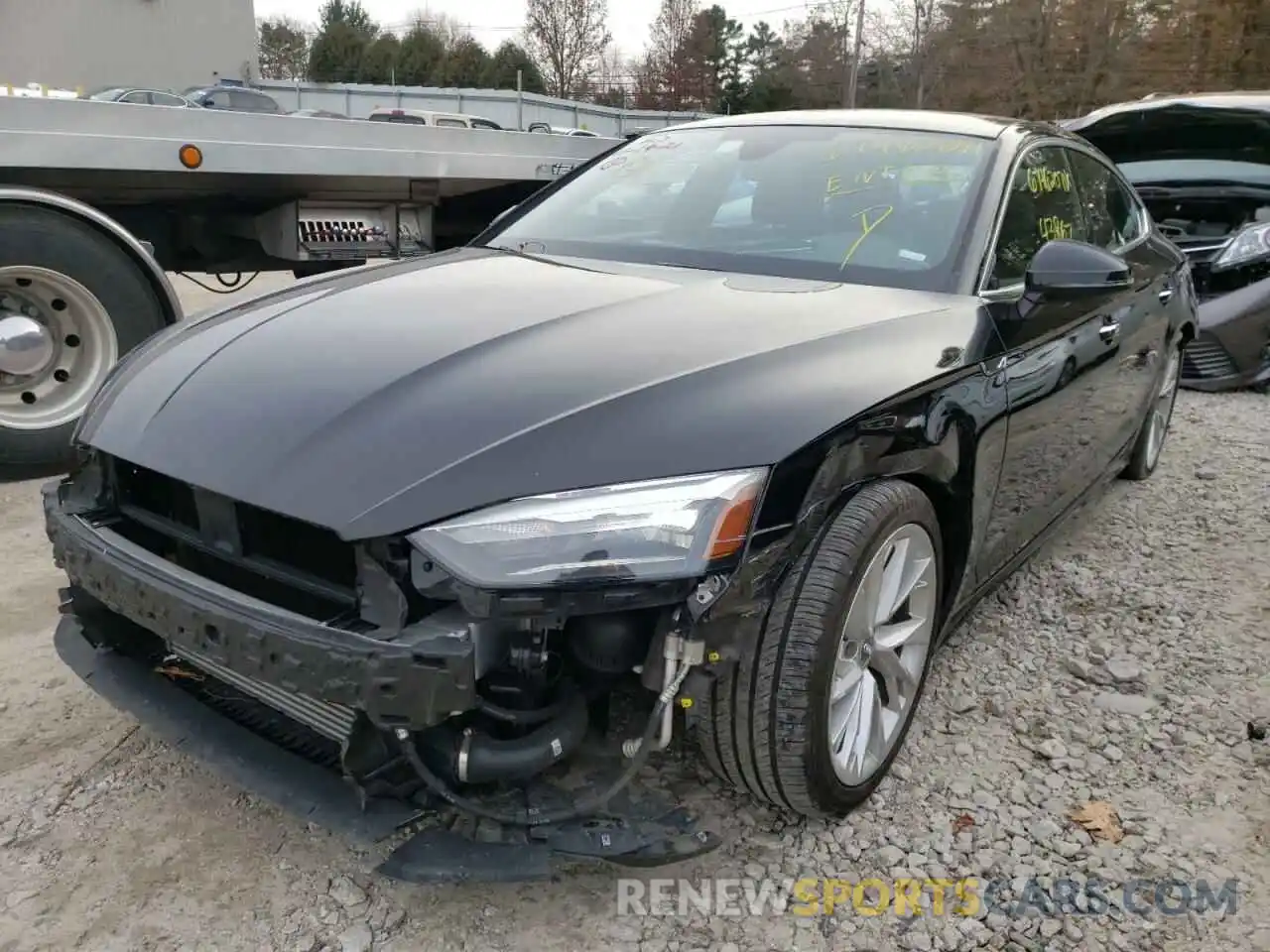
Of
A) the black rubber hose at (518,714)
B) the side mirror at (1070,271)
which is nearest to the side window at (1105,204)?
the side mirror at (1070,271)

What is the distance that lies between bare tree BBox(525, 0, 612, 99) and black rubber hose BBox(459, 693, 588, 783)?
5025 centimetres

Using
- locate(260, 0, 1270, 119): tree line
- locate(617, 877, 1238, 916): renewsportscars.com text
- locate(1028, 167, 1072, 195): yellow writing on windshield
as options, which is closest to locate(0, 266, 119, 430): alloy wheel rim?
locate(617, 877, 1238, 916): renewsportscars.com text

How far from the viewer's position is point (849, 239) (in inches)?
A: 105

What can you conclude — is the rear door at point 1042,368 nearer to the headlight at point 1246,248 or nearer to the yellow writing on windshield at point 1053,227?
the yellow writing on windshield at point 1053,227

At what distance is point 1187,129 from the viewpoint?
6.52m

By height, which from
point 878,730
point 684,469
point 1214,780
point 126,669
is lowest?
point 1214,780

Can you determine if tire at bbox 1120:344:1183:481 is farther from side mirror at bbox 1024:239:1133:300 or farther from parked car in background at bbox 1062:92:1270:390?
side mirror at bbox 1024:239:1133:300

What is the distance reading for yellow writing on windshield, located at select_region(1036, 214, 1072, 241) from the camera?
3.00 meters

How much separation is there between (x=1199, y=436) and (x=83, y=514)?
541 centimetres

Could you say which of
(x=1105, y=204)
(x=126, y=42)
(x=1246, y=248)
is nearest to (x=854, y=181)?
(x=1105, y=204)

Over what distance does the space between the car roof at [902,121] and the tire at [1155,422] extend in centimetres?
142

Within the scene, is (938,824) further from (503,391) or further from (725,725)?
(503,391)

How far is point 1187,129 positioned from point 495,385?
21.1 feet

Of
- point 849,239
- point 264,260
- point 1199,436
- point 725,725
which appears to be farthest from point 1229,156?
point 725,725
